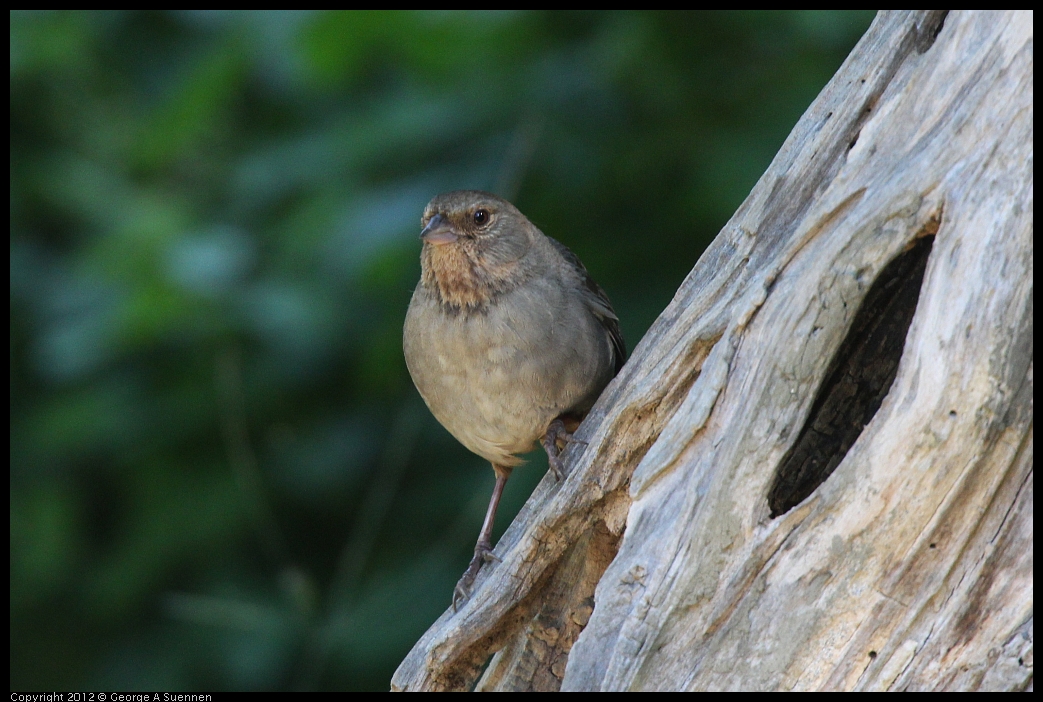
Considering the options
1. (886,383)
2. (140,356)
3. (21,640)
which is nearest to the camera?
(886,383)

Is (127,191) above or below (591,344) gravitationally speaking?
above

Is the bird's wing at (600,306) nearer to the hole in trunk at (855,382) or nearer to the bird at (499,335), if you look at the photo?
the bird at (499,335)

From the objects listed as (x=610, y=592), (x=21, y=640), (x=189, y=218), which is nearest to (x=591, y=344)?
(x=610, y=592)

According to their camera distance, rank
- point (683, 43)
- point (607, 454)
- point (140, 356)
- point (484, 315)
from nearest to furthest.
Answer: point (607, 454) < point (484, 315) < point (683, 43) < point (140, 356)

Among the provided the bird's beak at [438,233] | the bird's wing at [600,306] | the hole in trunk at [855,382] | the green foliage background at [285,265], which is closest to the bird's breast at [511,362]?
the bird's wing at [600,306]

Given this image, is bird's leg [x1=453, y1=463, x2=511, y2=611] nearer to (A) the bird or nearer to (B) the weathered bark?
(A) the bird

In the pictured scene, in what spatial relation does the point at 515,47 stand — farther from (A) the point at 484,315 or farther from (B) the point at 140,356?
(B) the point at 140,356

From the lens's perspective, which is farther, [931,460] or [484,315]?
[484,315]
